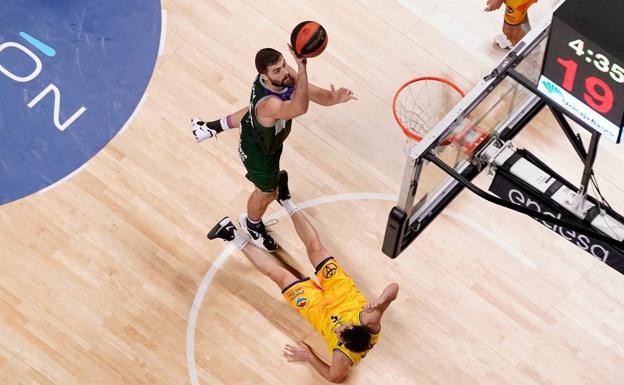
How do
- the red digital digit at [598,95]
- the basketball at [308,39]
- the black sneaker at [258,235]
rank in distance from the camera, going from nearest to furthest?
the red digital digit at [598,95], the basketball at [308,39], the black sneaker at [258,235]

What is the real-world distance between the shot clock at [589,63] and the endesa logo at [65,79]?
4.02 metres

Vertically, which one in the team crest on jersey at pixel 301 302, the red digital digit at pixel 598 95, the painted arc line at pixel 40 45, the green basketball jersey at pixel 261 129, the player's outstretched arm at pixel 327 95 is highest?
the red digital digit at pixel 598 95

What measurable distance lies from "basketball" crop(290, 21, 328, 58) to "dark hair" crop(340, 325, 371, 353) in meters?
1.84

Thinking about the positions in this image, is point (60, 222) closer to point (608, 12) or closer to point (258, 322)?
point (258, 322)

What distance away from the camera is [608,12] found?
5254 millimetres

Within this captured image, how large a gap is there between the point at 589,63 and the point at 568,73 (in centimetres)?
20

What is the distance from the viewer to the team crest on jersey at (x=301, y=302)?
25.6ft

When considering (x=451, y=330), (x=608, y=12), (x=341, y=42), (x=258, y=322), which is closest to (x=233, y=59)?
(x=341, y=42)

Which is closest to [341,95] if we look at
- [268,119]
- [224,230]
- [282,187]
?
[268,119]

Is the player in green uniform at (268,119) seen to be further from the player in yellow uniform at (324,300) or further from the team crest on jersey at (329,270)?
the team crest on jersey at (329,270)

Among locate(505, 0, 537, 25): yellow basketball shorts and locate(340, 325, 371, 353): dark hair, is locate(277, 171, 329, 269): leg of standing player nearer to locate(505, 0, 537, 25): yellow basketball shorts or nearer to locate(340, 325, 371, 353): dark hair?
locate(340, 325, 371, 353): dark hair

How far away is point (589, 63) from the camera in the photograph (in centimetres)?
548


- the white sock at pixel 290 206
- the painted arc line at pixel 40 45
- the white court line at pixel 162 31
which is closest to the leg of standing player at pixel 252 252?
the white sock at pixel 290 206

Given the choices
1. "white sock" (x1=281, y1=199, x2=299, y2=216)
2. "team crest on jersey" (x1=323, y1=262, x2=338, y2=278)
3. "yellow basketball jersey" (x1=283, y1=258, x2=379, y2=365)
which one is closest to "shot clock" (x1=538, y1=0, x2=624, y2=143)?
"yellow basketball jersey" (x1=283, y1=258, x2=379, y2=365)
